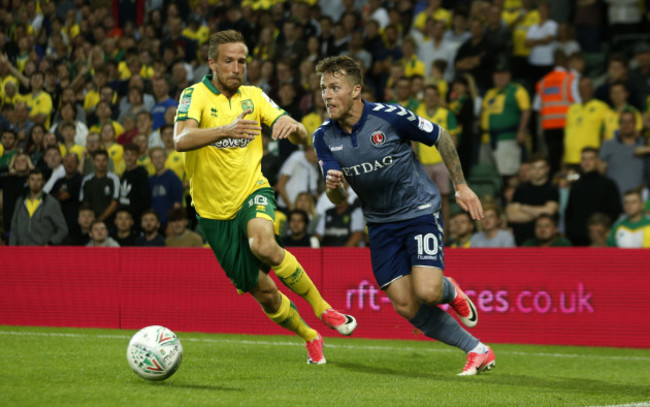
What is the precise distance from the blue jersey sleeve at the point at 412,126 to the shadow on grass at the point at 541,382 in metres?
1.73

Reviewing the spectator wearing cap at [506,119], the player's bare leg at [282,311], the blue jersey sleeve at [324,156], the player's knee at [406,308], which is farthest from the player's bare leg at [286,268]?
the spectator wearing cap at [506,119]

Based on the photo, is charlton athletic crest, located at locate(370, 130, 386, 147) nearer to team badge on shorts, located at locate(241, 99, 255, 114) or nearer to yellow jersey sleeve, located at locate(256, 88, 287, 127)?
yellow jersey sleeve, located at locate(256, 88, 287, 127)

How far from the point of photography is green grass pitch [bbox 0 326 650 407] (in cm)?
606

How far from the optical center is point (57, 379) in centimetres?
678

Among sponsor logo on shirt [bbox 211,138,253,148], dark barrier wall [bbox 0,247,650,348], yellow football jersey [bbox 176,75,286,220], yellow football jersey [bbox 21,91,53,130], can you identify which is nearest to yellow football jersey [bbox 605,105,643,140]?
dark barrier wall [bbox 0,247,650,348]

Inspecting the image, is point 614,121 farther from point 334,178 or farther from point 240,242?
point 334,178

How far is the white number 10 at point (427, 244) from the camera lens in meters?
7.14

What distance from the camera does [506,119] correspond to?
44.7 feet

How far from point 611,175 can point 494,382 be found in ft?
18.8

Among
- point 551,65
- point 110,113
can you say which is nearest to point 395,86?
point 551,65

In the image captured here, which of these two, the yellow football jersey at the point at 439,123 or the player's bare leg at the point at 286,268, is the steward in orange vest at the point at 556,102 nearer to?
the yellow football jersey at the point at 439,123

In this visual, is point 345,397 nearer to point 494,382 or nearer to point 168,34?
point 494,382

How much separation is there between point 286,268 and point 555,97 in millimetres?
7003

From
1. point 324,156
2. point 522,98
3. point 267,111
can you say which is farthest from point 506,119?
point 324,156
